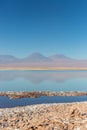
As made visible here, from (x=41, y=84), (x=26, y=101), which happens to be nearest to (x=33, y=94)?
(x=26, y=101)

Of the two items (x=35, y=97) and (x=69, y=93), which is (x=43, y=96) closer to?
(x=35, y=97)

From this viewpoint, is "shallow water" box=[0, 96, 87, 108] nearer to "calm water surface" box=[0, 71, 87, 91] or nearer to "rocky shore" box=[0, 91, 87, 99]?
"rocky shore" box=[0, 91, 87, 99]

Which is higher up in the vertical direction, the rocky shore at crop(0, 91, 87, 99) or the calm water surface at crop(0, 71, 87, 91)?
the calm water surface at crop(0, 71, 87, 91)

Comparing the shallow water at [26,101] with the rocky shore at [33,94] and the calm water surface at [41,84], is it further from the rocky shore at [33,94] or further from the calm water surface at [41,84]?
the calm water surface at [41,84]

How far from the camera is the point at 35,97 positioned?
37312 millimetres

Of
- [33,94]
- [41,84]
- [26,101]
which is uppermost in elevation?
[41,84]

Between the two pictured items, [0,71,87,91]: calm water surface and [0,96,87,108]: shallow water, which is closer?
[0,96,87,108]: shallow water

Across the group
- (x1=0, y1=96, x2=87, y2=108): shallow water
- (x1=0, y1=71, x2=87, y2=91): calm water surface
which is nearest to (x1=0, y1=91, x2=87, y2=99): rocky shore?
(x1=0, y1=96, x2=87, y2=108): shallow water

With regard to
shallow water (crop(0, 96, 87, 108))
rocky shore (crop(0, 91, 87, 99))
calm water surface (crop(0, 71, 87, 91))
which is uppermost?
calm water surface (crop(0, 71, 87, 91))

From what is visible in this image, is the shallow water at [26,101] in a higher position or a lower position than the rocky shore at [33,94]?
lower

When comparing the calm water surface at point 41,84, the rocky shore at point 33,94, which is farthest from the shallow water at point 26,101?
the calm water surface at point 41,84

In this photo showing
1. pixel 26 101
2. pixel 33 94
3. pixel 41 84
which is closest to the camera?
pixel 26 101

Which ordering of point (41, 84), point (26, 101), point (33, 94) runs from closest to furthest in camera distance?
point (26, 101) → point (33, 94) → point (41, 84)

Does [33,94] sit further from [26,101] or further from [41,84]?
[41,84]
